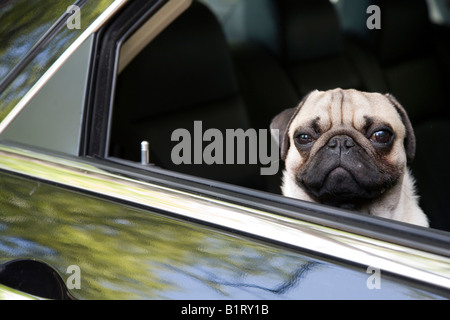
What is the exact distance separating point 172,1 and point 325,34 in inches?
51.2

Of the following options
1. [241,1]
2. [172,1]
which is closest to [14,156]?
[172,1]

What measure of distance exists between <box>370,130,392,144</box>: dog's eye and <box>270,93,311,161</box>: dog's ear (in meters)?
0.22

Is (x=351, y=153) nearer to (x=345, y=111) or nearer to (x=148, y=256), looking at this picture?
(x=345, y=111)

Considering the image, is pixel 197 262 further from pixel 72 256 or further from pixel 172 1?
pixel 172 1

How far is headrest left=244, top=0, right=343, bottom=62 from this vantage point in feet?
9.62

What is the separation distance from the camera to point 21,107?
1.61 m

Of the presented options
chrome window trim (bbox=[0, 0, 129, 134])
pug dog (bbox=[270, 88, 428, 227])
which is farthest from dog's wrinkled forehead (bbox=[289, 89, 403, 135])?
chrome window trim (bbox=[0, 0, 129, 134])

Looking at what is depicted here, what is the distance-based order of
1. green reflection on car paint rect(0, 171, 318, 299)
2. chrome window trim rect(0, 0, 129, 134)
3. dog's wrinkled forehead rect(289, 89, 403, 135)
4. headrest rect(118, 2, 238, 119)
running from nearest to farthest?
green reflection on car paint rect(0, 171, 318, 299) < chrome window trim rect(0, 0, 129, 134) < dog's wrinkled forehead rect(289, 89, 403, 135) < headrest rect(118, 2, 238, 119)

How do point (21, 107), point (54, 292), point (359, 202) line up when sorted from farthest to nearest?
1. point (359, 202)
2. point (21, 107)
3. point (54, 292)

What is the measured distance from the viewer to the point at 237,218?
1.33 m

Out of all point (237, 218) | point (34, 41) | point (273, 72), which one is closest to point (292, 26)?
point (273, 72)

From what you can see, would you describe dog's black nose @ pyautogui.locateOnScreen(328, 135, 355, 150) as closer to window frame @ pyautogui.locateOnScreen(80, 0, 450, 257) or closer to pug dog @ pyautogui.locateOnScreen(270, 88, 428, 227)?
pug dog @ pyautogui.locateOnScreen(270, 88, 428, 227)

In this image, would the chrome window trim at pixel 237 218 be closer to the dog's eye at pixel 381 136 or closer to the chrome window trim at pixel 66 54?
the chrome window trim at pixel 66 54

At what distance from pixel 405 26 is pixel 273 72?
640 mm
